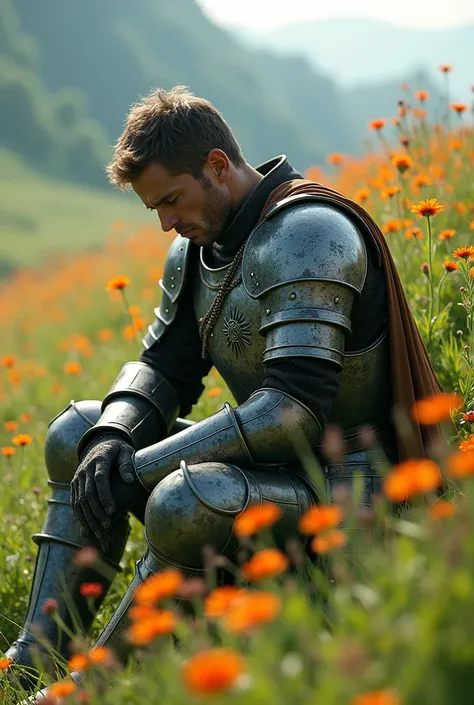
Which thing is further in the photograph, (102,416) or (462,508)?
(102,416)

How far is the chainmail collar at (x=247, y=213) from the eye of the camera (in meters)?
3.37

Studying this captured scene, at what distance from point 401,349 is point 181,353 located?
960 mm

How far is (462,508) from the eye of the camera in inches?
65.7

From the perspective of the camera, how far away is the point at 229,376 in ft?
11.5

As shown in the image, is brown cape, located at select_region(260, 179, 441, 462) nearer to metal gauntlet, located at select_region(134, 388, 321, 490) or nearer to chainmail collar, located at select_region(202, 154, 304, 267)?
chainmail collar, located at select_region(202, 154, 304, 267)

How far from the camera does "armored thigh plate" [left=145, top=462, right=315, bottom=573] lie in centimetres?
275

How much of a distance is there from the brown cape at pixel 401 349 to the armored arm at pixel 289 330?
0.11 meters

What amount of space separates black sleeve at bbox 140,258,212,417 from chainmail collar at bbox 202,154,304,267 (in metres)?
0.35

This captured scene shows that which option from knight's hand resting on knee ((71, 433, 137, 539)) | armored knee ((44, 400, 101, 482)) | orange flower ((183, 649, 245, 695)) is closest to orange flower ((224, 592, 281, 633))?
orange flower ((183, 649, 245, 695))

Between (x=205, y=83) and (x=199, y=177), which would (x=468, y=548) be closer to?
(x=199, y=177)

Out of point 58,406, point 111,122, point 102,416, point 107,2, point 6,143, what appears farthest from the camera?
point 107,2

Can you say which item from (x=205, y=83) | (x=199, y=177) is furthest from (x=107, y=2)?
(x=199, y=177)

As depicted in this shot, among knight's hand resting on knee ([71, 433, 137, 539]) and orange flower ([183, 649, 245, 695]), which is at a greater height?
knight's hand resting on knee ([71, 433, 137, 539])

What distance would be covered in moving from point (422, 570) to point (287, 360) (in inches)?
53.1
